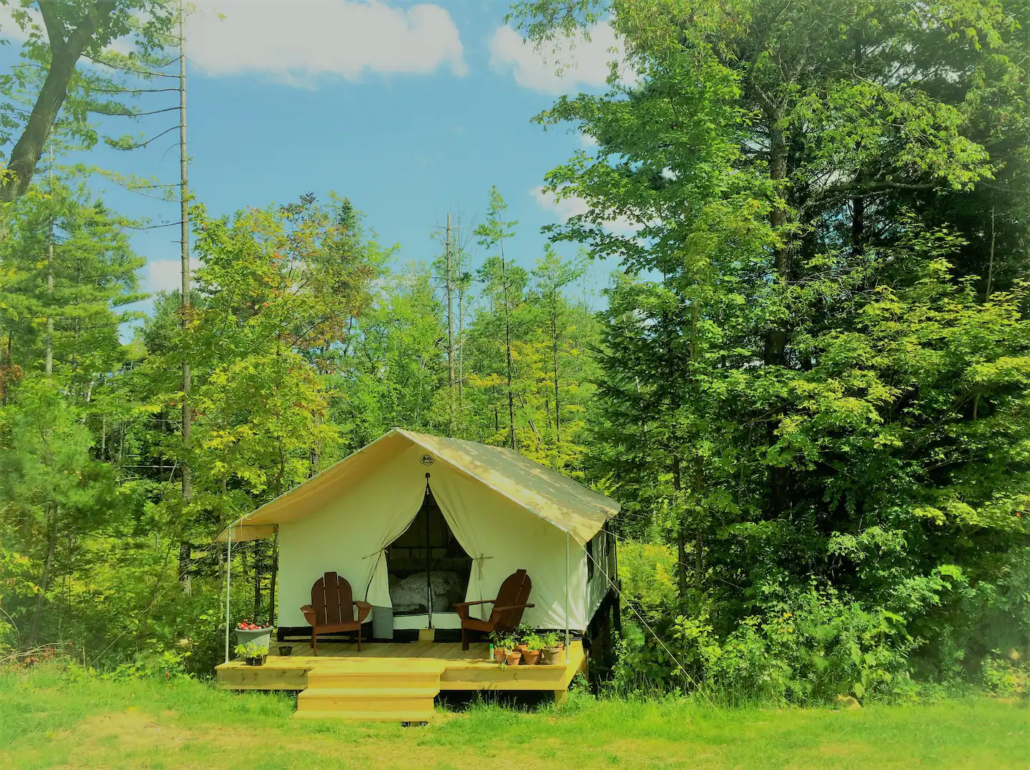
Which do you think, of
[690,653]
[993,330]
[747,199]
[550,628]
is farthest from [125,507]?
[993,330]

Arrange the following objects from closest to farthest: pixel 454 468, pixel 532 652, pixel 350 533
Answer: pixel 532 652 → pixel 454 468 → pixel 350 533

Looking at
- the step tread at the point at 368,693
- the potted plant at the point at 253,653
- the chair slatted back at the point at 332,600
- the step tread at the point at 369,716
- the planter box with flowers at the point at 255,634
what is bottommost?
the step tread at the point at 369,716

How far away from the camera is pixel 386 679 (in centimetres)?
677

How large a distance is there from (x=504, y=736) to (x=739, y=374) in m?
5.20

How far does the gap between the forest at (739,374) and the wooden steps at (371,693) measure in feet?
7.65

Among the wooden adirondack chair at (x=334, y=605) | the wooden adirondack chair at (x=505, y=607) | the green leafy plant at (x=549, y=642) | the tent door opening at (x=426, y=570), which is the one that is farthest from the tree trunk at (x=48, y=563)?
the green leafy plant at (x=549, y=642)

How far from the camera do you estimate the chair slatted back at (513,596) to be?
7.57 meters

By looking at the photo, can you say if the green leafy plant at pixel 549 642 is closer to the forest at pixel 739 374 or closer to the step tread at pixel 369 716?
the forest at pixel 739 374

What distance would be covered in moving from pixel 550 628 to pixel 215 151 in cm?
1140

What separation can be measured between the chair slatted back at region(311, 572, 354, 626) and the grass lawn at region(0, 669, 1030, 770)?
1.20 m

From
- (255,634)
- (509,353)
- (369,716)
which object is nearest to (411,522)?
(255,634)

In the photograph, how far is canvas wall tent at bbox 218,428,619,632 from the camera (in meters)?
7.79

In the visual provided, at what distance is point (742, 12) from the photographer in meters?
8.62

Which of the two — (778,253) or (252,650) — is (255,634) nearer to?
(252,650)
